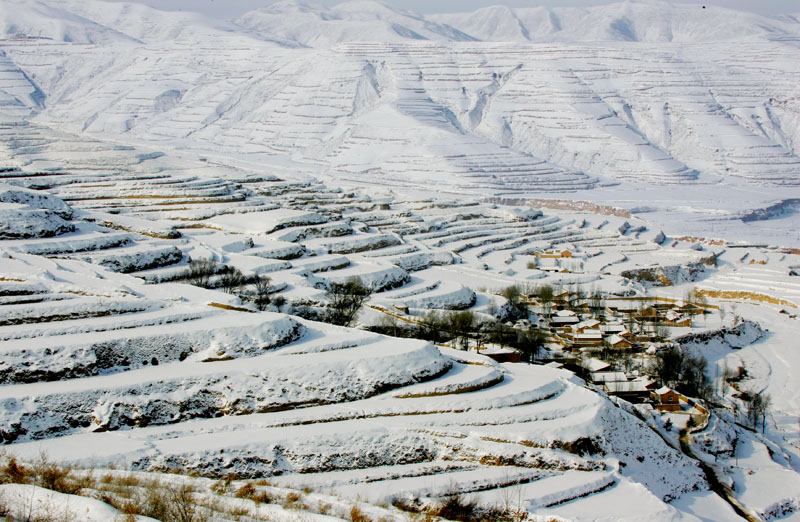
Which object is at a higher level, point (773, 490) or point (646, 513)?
point (646, 513)

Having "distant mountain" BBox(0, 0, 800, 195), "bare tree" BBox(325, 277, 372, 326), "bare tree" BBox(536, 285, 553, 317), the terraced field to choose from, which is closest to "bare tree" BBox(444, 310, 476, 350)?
"bare tree" BBox(325, 277, 372, 326)

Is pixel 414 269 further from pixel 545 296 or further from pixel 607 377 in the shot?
pixel 607 377

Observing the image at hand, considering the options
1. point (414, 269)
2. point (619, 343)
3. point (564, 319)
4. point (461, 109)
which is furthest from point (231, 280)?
point (461, 109)

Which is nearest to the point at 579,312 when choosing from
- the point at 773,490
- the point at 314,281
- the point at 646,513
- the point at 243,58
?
the point at 314,281

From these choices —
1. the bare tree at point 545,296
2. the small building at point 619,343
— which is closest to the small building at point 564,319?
the bare tree at point 545,296

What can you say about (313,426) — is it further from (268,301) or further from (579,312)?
(579,312)

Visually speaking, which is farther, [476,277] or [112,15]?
[112,15]

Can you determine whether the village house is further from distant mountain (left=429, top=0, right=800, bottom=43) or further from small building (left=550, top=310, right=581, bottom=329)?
distant mountain (left=429, top=0, right=800, bottom=43)

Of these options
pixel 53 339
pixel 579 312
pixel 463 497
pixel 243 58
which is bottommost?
pixel 579 312

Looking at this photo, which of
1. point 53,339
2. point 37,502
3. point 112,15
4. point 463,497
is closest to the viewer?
point 37,502
